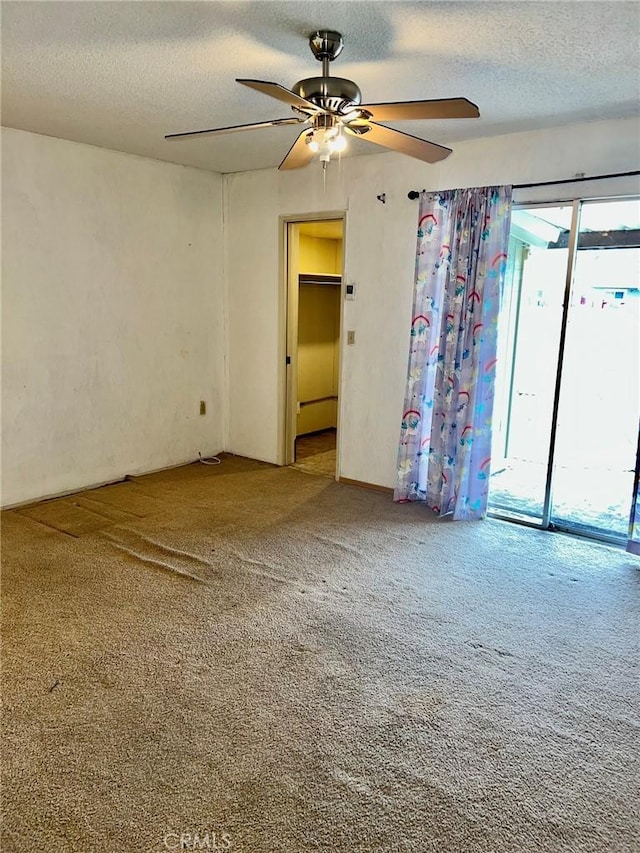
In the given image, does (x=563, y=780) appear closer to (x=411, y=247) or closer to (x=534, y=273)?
(x=411, y=247)

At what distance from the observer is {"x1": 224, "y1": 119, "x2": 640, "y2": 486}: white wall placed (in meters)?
3.81

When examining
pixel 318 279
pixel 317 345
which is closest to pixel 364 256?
pixel 318 279

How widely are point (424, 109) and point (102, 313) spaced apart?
3145mm

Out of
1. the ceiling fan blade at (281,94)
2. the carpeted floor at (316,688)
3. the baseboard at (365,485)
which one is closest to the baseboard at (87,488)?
the carpeted floor at (316,688)

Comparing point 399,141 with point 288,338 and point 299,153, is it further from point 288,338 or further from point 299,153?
point 288,338

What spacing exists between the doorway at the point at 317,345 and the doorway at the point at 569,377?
5.40 ft

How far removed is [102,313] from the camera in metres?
4.67

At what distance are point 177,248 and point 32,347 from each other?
1524 mm

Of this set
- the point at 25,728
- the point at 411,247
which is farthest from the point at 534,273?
the point at 25,728

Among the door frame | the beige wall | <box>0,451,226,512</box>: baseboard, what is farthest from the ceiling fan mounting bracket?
the beige wall

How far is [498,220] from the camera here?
154 inches

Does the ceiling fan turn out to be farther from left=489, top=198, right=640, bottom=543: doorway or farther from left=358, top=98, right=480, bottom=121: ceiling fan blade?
left=489, top=198, right=640, bottom=543: doorway

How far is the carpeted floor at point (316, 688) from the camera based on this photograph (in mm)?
1837

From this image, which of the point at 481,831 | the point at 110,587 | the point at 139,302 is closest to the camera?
the point at 481,831
